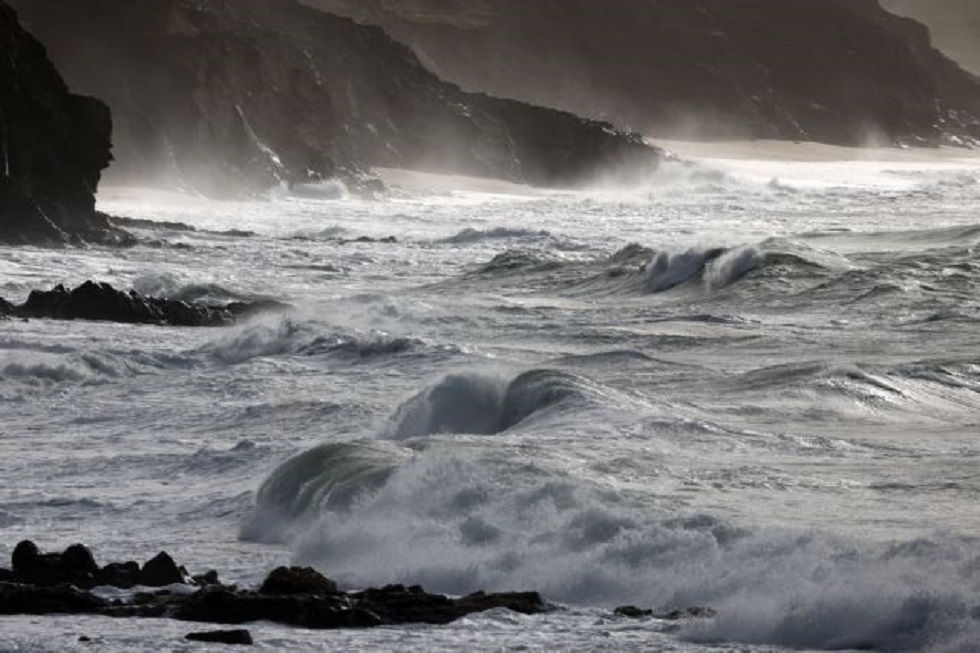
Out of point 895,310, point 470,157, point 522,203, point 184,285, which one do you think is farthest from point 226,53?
point 895,310

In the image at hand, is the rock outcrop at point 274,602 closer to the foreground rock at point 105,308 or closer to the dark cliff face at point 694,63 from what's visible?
the foreground rock at point 105,308

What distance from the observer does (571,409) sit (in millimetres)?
15727

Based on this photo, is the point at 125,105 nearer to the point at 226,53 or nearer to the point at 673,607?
the point at 226,53

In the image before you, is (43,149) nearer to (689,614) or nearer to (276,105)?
(689,614)

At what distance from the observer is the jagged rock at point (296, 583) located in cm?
999

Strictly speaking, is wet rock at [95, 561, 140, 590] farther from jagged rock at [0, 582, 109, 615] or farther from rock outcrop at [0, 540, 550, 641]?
jagged rock at [0, 582, 109, 615]

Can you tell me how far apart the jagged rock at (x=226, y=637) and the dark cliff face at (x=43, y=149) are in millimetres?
27855

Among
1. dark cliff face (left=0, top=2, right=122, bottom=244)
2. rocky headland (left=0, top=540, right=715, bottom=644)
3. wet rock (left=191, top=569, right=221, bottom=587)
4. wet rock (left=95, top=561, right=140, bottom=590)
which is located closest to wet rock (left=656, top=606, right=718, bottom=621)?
rocky headland (left=0, top=540, right=715, bottom=644)

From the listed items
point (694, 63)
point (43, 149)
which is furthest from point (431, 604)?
point (694, 63)

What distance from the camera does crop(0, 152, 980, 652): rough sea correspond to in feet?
30.9

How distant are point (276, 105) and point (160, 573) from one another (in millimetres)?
63315

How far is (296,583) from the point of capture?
1009 centimetres

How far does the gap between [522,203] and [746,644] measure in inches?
2435

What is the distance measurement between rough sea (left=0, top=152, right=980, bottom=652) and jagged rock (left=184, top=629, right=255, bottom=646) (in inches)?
6.4
